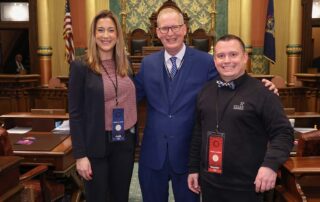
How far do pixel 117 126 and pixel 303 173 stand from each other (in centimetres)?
104

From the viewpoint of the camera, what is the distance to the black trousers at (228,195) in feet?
5.64

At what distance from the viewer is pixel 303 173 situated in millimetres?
1992

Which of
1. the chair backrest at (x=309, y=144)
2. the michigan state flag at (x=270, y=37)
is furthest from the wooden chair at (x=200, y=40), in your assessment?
the chair backrest at (x=309, y=144)

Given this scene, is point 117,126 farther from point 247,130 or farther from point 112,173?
point 247,130

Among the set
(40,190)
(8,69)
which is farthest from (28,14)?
(40,190)

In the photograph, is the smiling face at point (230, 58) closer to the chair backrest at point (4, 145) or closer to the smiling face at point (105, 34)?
the smiling face at point (105, 34)

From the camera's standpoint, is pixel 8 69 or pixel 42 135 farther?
pixel 8 69

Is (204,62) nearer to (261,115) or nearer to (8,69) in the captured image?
(261,115)

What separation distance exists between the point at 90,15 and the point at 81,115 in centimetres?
692

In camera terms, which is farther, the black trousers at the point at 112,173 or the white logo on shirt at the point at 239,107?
the black trousers at the point at 112,173

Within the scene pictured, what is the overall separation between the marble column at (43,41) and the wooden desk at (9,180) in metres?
6.60

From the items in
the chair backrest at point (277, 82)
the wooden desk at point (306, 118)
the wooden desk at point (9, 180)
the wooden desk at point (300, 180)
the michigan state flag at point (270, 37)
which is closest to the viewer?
the wooden desk at point (9, 180)

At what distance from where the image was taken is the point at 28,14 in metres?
8.95

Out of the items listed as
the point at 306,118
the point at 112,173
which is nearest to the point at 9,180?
the point at 112,173
